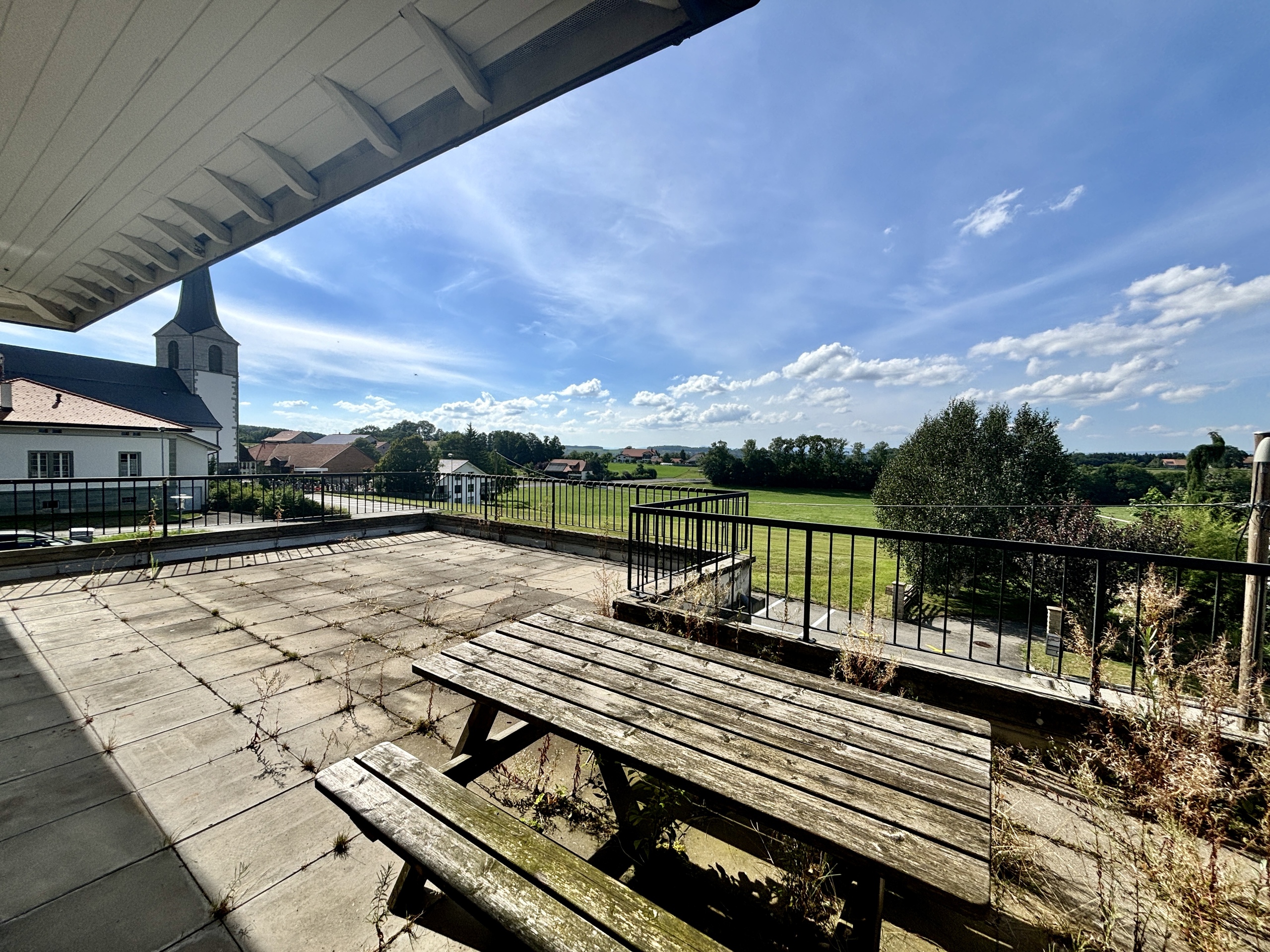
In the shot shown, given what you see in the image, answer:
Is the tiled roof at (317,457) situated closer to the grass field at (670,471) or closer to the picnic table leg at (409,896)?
the grass field at (670,471)

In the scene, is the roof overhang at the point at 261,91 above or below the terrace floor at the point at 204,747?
above

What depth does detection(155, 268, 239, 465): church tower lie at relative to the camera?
39.1m

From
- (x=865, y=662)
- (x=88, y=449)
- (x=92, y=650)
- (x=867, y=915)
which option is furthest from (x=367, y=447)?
(x=867, y=915)

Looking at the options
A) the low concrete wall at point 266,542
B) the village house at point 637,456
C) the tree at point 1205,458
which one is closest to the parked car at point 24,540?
the low concrete wall at point 266,542

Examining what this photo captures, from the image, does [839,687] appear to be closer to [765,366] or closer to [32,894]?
[32,894]

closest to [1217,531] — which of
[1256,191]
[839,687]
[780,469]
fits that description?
[1256,191]

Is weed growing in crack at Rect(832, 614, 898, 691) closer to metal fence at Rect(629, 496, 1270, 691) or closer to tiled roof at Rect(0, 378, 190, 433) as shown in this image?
metal fence at Rect(629, 496, 1270, 691)

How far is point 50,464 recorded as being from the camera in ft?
66.9

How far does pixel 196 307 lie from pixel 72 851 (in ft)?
181

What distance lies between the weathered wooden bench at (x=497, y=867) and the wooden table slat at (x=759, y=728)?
47 centimetres

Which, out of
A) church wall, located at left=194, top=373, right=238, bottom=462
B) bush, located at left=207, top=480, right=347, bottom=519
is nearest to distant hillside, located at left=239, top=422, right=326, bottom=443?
church wall, located at left=194, top=373, right=238, bottom=462

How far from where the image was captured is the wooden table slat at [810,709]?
1.21 metres

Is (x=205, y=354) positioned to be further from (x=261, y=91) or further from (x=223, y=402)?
(x=261, y=91)

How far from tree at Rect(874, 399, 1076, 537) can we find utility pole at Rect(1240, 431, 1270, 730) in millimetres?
13666
